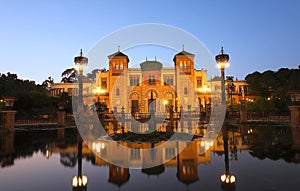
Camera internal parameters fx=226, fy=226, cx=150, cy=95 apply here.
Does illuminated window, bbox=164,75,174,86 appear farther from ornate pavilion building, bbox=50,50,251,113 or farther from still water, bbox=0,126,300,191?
still water, bbox=0,126,300,191

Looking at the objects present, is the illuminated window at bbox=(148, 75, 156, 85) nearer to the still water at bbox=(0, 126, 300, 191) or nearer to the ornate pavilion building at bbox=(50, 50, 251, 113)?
the ornate pavilion building at bbox=(50, 50, 251, 113)

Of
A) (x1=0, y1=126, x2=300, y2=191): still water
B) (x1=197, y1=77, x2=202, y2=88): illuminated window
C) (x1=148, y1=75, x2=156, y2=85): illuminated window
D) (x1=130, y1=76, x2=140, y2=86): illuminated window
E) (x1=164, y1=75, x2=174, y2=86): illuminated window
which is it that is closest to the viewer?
(x1=0, y1=126, x2=300, y2=191): still water

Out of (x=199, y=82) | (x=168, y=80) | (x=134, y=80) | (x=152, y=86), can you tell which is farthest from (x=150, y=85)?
(x=199, y=82)

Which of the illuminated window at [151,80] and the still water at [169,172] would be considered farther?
the illuminated window at [151,80]

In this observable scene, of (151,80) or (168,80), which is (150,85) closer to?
(151,80)

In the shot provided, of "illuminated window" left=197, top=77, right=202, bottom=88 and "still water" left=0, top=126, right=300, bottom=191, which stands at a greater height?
"illuminated window" left=197, top=77, right=202, bottom=88

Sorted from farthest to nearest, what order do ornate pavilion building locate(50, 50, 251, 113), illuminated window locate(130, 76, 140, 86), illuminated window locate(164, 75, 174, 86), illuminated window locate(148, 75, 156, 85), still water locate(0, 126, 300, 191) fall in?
illuminated window locate(164, 75, 174, 86)
illuminated window locate(130, 76, 140, 86)
illuminated window locate(148, 75, 156, 85)
ornate pavilion building locate(50, 50, 251, 113)
still water locate(0, 126, 300, 191)

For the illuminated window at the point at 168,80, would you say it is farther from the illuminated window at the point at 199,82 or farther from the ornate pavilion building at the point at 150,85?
the illuminated window at the point at 199,82

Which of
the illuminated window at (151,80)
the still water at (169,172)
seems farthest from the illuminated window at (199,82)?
the still water at (169,172)

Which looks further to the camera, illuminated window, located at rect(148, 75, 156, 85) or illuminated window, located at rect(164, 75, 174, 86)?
illuminated window, located at rect(164, 75, 174, 86)

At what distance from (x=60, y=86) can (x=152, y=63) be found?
80.6 feet

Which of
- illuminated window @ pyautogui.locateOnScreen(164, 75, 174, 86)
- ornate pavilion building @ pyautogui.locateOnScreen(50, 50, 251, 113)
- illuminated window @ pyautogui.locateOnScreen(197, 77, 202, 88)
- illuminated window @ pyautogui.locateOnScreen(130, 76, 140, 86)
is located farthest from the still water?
illuminated window @ pyautogui.locateOnScreen(197, 77, 202, 88)

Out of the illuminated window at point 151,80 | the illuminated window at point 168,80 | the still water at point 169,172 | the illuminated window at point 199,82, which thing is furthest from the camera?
the illuminated window at point 199,82

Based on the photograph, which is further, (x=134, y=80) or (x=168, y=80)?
(x=168, y=80)
